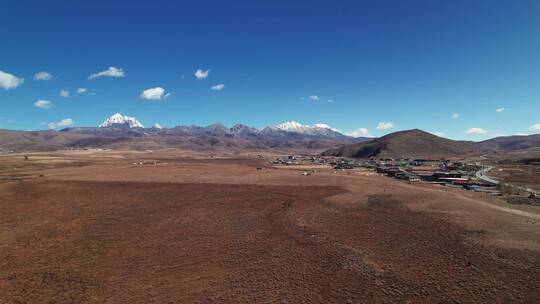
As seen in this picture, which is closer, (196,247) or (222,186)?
(196,247)

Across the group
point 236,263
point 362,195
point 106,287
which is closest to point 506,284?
point 236,263

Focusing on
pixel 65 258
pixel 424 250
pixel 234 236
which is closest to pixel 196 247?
pixel 234 236

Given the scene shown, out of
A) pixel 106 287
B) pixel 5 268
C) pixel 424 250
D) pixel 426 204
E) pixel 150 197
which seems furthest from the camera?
pixel 150 197

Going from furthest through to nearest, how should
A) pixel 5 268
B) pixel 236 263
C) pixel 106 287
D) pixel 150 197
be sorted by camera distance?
pixel 150 197 < pixel 236 263 < pixel 5 268 < pixel 106 287

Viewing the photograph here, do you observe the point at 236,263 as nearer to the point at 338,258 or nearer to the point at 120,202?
the point at 338,258

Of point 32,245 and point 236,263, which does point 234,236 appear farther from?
point 32,245

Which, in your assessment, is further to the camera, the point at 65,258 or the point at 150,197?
the point at 150,197
